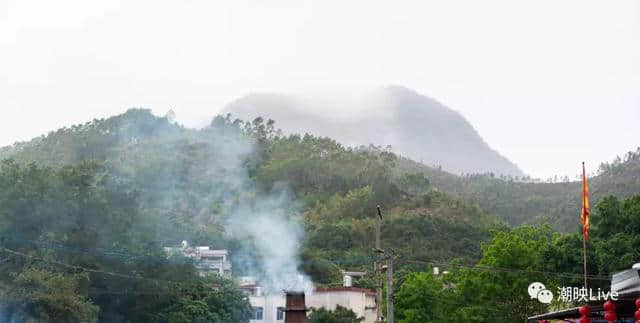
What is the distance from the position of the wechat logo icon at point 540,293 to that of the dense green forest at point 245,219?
134cm

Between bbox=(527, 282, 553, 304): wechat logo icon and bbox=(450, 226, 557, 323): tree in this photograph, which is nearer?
bbox=(527, 282, 553, 304): wechat logo icon

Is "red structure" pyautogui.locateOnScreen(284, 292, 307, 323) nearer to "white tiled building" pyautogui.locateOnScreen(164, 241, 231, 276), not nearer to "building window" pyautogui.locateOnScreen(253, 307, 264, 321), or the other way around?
"building window" pyautogui.locateOnScreen(253, 307, 264, 321)

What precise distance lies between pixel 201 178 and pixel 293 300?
58.1 meters

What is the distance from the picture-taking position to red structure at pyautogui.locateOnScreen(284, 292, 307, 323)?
23.3 m

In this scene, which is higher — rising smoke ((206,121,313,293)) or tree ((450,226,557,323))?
rising smoke ((206,121,313,293))

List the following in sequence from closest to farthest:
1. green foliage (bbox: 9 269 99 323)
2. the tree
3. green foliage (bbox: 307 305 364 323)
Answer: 1. the tree
2. green foliage (bbox: 9 269 99 323)
3. green foliage (bbox: 307 305 364 323)

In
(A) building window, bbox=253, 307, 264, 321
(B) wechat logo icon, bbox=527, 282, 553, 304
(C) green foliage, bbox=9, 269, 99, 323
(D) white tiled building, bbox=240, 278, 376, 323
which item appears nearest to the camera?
(B) wechat logo icon, bbox=527, 282, 553, 304

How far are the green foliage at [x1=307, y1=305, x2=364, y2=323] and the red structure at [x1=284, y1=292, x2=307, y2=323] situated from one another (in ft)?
61.7

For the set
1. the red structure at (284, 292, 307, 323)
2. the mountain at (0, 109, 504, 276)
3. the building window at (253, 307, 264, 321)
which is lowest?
the building window at (253, 307, 264, 321)

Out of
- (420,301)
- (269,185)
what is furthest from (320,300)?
(269,185)

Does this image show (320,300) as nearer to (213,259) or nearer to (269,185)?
(213,259)

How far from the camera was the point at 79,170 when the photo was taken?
139ft

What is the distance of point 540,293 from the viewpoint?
29.3m

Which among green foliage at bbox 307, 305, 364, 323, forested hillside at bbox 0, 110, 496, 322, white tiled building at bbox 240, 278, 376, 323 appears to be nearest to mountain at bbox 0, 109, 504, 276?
forested hillside at bbox 0, 110, 496, 322
